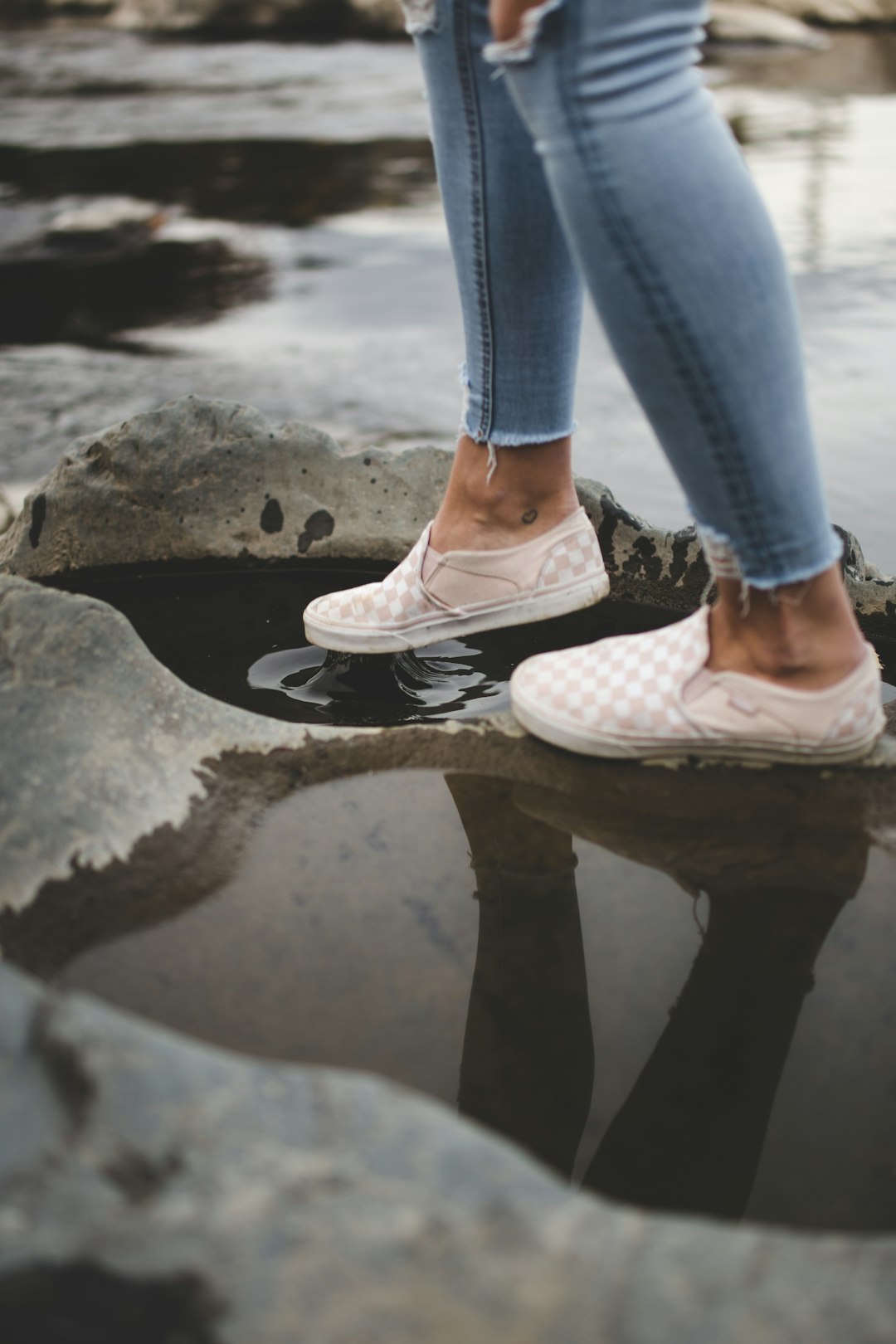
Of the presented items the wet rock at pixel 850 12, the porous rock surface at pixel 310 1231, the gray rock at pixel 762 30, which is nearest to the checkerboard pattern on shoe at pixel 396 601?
the porous rock surface at pixel 310 1231

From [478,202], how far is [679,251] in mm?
376

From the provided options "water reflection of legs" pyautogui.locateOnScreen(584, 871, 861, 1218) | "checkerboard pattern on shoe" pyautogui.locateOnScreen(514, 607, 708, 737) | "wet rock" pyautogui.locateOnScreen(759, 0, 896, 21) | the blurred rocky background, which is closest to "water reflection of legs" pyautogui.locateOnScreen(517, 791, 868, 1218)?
"water reflection of legs" pyautogui.locateOnScreen(584, 871, 861, 1218)

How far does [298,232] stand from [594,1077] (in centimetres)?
427

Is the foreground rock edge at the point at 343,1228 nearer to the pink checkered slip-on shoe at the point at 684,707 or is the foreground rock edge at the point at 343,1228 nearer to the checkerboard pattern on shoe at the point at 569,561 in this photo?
the pink checkered slip-on shoe at the point at 684,707

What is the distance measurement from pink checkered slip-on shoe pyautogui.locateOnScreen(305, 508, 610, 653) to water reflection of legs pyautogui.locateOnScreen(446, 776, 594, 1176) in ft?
1.00

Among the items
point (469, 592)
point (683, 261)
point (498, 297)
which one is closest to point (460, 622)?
point (469, 592)

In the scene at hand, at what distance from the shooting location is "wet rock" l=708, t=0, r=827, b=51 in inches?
457

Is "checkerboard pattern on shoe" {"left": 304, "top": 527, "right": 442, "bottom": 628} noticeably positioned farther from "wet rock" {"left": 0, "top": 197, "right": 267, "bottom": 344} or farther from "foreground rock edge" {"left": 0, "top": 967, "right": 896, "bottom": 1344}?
"wet rock" {"left": 0, "top": 197, "right": 267, "bottom": 344}

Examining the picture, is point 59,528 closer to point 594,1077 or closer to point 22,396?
point 22,396

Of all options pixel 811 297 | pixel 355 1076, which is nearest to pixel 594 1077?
pixel 355 1076

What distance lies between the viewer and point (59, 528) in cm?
204

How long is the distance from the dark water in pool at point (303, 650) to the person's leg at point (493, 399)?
0.42 ft

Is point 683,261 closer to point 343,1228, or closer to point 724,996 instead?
point 724,996

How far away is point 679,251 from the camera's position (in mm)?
984
